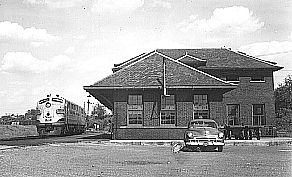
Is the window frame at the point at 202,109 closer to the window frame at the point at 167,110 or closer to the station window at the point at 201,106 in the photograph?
the station window at the point at 201,106

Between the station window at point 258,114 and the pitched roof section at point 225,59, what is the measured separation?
11.5 ft

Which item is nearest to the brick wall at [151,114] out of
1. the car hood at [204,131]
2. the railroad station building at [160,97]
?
the railroad station building at [160,97]

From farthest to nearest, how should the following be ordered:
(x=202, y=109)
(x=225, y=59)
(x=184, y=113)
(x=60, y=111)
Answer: (x=225, y=59) → (x=60, y=111) → (x=202, y=109) → (x=184, y=113)

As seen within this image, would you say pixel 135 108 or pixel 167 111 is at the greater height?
pixel 135 108

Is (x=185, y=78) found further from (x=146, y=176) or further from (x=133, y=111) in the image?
(x=146, y=176)

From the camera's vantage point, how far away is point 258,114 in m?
37.7

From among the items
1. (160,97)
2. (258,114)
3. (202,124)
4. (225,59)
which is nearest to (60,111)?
(160,97)

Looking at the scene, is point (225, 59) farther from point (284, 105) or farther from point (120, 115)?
point (284, 105)

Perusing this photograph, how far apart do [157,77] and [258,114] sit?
12.2m

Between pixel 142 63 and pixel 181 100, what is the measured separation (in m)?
4.56

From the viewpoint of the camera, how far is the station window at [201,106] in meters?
29.9

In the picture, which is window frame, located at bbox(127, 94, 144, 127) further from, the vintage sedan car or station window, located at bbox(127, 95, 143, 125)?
the vintage sedan car

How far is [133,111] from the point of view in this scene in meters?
29.6

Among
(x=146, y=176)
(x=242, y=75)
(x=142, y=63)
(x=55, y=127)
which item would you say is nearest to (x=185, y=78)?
(x=142, y=63)
